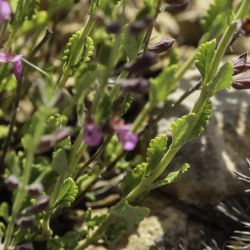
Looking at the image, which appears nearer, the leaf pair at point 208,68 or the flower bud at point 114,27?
the flower bud at point 114,27

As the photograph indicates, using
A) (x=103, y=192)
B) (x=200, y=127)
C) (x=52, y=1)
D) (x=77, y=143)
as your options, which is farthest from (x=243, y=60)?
(x=103, y=192)

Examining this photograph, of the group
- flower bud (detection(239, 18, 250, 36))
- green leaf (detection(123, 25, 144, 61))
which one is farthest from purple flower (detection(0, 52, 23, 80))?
flower bud (detection(239, 18, 250, 36))

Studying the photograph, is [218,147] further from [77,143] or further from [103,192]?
[77,143]

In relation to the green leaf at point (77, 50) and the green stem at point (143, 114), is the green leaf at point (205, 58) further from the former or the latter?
the green leaf at point (77, 50)

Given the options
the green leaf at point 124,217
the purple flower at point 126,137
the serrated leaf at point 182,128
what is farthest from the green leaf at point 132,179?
the purple flower at point 126,137

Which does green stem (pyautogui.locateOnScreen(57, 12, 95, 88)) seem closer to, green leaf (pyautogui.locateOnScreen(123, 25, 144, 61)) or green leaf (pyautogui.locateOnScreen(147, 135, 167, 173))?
green leaf (pyautogui.locateOnScreen(123, 25, 144, 61))

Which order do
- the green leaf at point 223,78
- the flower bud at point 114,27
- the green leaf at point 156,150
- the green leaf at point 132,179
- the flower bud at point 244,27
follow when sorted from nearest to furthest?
the flower bud at point 114,27, the flower bud at point 244,27, the green leaf at point 223,78, the green leaf at point 156,150, the green leaf at point 132,179

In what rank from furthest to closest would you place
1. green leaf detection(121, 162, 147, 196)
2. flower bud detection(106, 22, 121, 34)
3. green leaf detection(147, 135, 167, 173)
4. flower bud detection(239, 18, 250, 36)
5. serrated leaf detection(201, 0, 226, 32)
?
serrated leaf detection(201, 0, 226, 32) → green leaf detection(121, 162, 147, 196) → green leaf detection(147, 135, 167, 173) → flower bud detection(239, 18, 250, 36) → flower bud detection(106, 22, 121, 34)
